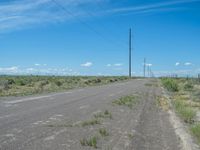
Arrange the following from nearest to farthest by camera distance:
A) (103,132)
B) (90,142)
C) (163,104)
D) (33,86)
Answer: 1. (90,142)
2. (103,132)
3. (163,104)
4. (33,86)

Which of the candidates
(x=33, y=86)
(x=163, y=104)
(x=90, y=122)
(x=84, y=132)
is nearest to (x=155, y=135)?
(x=84, y=132)

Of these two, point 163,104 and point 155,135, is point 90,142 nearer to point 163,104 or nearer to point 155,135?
point 155,135

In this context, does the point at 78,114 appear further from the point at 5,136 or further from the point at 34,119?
the point at 5,136

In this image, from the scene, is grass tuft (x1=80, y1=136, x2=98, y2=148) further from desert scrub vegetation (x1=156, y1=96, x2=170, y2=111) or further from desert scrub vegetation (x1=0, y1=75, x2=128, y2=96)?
desert scrub vegetation (x1=0, y1=75, x2=128, y2=96)

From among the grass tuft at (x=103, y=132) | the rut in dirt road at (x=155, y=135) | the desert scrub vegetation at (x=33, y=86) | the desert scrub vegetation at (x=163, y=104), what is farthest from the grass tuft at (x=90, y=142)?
the desert scrub vegetation at (x=33, y=86)

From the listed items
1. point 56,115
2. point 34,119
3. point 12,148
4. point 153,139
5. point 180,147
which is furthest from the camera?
point 56,115

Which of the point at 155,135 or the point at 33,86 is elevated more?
the point at 33,86

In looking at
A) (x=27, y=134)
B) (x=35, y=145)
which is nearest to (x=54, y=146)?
(x=35, y=145)

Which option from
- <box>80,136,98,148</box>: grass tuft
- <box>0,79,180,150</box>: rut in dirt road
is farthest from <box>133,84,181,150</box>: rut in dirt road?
<box>80,136,98,148</box>: grass tuft

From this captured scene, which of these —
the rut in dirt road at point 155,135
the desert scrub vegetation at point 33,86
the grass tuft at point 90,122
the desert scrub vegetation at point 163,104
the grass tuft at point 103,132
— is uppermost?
the desert scrub vegetation at point 33,86

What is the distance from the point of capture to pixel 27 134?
33.3 ft

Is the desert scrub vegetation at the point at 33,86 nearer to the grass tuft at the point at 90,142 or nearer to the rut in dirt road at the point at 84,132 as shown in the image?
the rut in dirt road at the point at 84,132

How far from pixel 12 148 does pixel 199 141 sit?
504 centimetres

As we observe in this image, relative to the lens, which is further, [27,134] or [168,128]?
[168,128]
